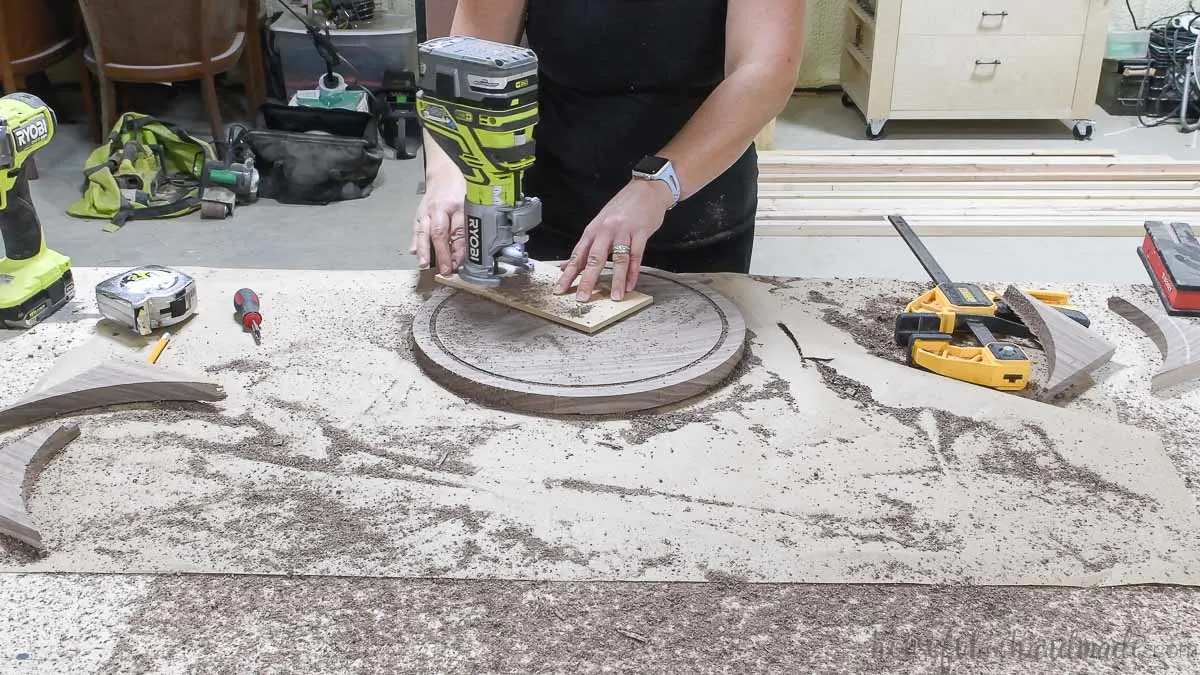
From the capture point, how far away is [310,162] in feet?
16.4

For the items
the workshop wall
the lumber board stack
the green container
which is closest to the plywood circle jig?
the lumber board stack

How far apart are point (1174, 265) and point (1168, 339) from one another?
0.25 meters

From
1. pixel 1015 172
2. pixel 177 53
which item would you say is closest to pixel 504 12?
pixel 1015 172

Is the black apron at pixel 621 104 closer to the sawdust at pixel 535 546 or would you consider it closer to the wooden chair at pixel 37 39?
the sawdust at pixel 535 546

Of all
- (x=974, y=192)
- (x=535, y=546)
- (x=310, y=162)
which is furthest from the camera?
(x=310, y=162)

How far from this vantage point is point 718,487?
1.38 metres

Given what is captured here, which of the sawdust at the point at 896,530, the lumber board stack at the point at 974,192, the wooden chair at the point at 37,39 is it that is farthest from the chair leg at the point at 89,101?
the sawdust at the point at 896,530

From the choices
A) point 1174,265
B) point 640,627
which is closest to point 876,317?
point 1174,265

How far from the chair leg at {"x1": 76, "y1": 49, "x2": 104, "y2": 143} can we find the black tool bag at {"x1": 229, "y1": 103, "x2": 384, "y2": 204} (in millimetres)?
1105

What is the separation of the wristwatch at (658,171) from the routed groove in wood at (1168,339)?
855 mm

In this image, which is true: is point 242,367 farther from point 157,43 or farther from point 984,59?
point 984,59

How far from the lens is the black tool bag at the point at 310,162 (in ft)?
16.4

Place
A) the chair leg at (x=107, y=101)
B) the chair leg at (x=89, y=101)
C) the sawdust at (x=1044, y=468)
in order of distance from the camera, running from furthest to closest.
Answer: the chair leg at (x=89, y=101) → the chair leg at (x=107, y=101) → the sawdust at (x=1044, y=468)

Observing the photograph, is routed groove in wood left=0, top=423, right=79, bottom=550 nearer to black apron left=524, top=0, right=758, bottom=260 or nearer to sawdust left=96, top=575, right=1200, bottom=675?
sawdust left=96, top=575, right=1200, bottom=675
